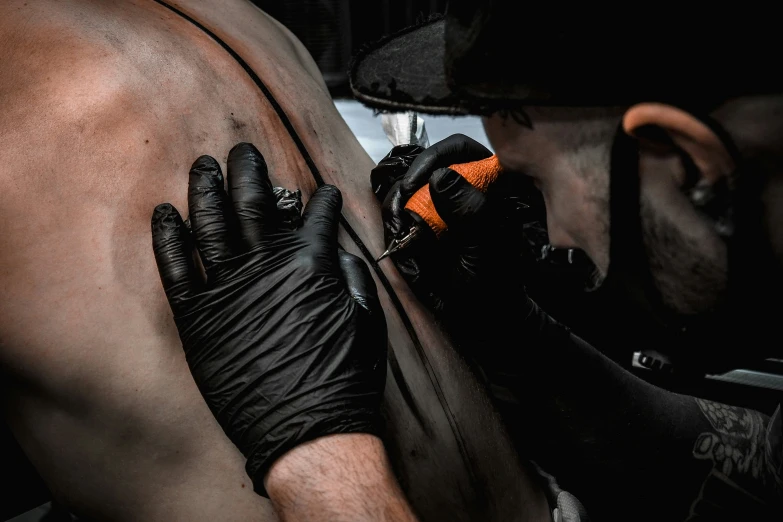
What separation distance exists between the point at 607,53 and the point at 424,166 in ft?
2.15

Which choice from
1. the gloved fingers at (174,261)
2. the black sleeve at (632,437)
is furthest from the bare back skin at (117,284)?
the black sleeve at (632,437)

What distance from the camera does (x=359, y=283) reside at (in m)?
1.01

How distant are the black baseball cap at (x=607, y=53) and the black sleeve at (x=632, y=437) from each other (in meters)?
0.85

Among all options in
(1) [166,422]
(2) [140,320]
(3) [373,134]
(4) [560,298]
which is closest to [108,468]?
(1) [166,422]

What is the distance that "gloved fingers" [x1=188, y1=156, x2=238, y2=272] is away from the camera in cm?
90

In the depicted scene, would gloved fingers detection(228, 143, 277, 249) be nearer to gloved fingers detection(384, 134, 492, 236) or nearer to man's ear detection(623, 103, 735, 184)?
gloved fingers detection(384, 134, 492, 236)

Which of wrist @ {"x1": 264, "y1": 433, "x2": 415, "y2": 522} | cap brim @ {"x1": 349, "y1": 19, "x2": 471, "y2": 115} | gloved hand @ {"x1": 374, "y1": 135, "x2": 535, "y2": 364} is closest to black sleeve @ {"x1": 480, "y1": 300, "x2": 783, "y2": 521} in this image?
gloved hand @ {"x1": 374, "y1": 135, "x2": 535, "y2": 364}

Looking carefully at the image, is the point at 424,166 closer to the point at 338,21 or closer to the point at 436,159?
the point at 436,159

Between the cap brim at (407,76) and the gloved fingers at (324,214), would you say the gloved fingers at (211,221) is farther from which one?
the cap brim at (407,76)

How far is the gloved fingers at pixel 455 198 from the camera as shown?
1169mm

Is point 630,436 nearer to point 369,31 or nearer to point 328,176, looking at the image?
point 328,176

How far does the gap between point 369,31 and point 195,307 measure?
7.34 feet

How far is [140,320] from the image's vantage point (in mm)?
902

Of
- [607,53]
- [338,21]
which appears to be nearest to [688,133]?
[607,53]
